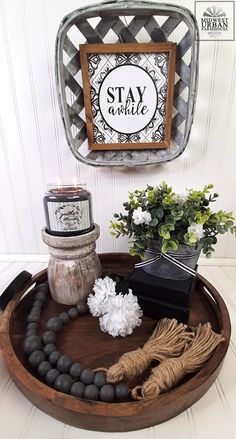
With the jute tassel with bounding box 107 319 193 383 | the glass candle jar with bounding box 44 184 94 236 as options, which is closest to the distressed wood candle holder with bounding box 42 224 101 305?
the glass candle jar with bounding box 44 184 94 236

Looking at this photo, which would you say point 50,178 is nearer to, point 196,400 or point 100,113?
point 100,113

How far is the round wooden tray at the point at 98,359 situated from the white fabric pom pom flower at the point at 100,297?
0.9 inches

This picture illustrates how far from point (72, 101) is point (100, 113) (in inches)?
3.0

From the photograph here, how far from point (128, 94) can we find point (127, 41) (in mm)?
102

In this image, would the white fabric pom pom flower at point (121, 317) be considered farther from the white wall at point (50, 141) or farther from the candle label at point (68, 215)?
the white wall at point (50, 141)

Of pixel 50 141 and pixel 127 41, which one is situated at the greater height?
pixel 127 41

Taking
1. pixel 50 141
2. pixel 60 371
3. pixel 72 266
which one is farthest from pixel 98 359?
pixel 50 141

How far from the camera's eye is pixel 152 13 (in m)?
0.47

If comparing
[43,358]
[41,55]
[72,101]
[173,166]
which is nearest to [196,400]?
[43,358]

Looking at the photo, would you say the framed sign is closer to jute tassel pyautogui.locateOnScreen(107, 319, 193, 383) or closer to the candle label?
the candle label

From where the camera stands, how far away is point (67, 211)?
0.42m

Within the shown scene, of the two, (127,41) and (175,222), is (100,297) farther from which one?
(127,41)

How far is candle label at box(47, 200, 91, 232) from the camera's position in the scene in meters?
0.42

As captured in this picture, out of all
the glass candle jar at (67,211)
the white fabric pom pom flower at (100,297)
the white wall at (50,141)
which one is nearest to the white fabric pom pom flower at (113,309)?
the white fabric pom pom flower at (100,297)
